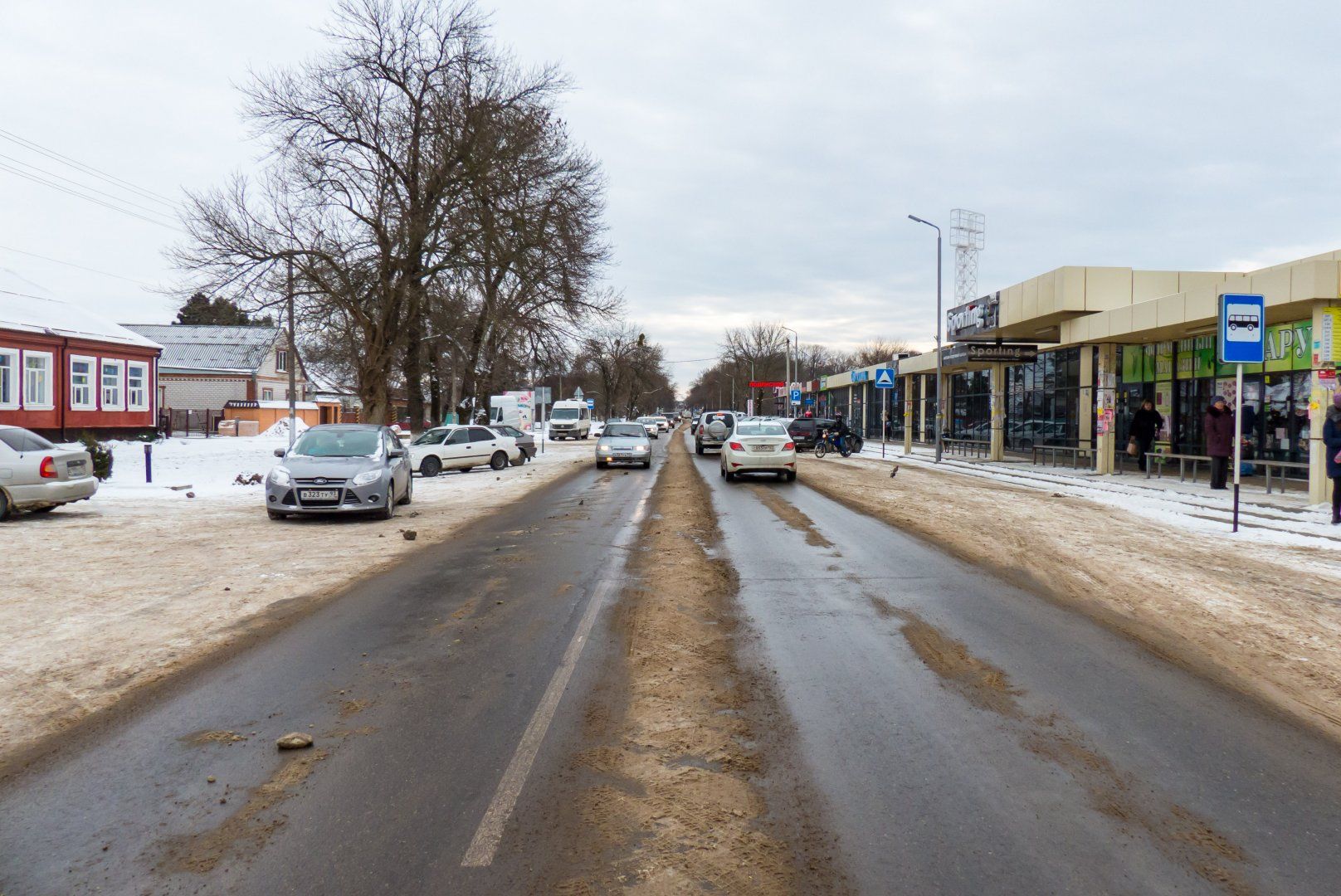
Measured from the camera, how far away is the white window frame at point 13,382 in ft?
104

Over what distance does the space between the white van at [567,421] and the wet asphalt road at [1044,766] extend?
52.0 metres

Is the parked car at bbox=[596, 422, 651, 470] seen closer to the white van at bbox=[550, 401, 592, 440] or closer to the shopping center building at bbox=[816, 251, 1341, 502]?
the shopping center building at bbox=[816, 251, 1341, 502]

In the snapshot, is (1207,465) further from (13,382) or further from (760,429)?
(13,382)

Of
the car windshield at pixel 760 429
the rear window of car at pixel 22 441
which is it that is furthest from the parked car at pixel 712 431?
the rear window of car at pixel 22 441

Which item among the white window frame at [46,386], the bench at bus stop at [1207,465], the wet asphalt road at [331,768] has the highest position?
the white window frame at [46,386]

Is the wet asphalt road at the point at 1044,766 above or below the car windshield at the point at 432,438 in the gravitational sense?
below

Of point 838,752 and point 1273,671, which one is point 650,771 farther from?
point 1273,671

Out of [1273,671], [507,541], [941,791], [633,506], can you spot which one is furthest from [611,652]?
[633,506]

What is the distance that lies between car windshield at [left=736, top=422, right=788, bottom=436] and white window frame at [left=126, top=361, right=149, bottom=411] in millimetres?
29598

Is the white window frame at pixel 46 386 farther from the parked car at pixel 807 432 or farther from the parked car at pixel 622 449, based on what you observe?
the parked car at pixel 807 432

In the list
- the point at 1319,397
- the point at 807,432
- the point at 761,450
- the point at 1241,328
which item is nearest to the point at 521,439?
the point at 807,432

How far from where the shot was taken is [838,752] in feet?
14.5

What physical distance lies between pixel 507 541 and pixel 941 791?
8.39 m

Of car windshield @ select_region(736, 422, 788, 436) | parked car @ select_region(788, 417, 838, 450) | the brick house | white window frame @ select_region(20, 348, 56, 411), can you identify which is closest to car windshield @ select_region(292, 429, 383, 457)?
car windshield @ select_region(736, 422, 788, 436)
